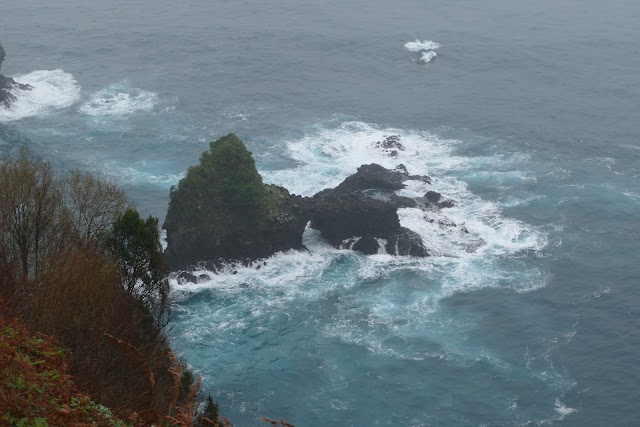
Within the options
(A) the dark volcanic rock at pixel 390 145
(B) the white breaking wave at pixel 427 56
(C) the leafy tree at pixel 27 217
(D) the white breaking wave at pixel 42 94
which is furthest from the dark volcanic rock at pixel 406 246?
(B) the white breaking wave at pixel 427 56

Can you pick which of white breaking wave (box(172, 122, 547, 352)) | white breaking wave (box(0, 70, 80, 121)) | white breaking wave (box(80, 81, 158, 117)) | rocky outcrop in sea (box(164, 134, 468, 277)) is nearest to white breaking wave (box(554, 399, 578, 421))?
white breaking wave (box(172, 122, 547, 352))

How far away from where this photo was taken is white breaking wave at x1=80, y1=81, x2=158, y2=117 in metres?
154

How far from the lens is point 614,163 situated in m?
138

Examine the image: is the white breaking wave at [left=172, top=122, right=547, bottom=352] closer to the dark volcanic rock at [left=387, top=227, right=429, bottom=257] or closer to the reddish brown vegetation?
the dark volcanic rock at [left=387, top=227, right=429, bottom=257]

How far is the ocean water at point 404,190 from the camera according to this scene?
88.1 metres

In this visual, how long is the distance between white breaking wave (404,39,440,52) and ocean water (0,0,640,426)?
441 mm

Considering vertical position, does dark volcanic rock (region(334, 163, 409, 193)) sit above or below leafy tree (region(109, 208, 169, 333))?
below

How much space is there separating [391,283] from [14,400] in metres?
79.6

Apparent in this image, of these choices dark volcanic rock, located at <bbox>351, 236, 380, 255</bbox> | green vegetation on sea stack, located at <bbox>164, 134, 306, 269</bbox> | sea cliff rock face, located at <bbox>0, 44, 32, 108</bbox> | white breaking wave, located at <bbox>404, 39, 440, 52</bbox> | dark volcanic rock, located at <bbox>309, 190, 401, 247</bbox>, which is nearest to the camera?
green vegetation on sea stack, located at <bbox>164, 134, 306, 269</bbox>

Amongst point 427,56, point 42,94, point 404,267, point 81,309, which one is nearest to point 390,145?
point 404,267

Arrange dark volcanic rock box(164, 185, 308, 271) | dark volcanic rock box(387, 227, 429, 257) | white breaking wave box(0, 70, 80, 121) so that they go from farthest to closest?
white breaking wave box(0, 70, 80, 121) → dark volcanic rock box(387, 227, 429, 257) → dark volcanic rock box(164, 185, 308, 271)

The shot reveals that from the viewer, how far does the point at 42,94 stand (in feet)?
523

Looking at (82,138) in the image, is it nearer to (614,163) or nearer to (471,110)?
(471,110)

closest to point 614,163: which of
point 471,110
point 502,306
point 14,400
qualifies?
point 471,110
